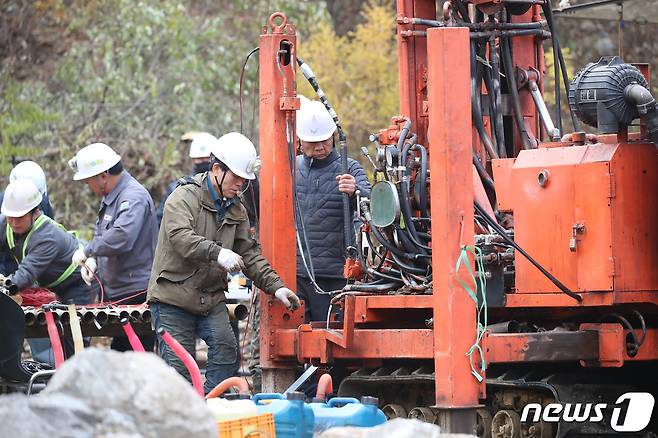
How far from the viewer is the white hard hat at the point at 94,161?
1132cm

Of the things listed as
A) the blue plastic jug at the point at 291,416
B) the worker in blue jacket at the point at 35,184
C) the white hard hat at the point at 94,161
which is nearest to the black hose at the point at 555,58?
the blue plastic jug at the point at 291,416

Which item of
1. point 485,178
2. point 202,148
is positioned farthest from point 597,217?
point 202,148

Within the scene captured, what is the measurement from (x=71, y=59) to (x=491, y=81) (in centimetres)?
1233

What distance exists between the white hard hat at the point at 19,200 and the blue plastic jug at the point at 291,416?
503 cm

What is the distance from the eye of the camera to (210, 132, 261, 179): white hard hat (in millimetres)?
9570

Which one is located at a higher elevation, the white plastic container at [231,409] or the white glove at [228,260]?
the white glove at [228,260]

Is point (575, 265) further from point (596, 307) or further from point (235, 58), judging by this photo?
point (235, 58)

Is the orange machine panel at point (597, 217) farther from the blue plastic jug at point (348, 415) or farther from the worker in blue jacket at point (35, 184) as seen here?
the worker in blue jacket at point (35, 184)

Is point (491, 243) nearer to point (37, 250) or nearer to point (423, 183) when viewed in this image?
point (423, 183)

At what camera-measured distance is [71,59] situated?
20.9m

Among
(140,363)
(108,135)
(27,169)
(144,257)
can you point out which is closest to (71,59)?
(108,135)

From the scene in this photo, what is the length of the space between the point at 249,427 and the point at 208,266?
9.85 ft

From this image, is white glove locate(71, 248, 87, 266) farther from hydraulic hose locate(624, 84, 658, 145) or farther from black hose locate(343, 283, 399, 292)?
hydraulic hose locate(624, 84, 658, 145)

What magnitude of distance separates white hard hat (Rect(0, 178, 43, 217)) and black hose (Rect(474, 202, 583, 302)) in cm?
417
